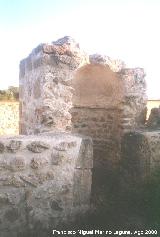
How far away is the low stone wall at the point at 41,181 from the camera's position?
3.72 meters

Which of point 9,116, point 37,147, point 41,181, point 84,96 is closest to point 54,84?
point 37,147

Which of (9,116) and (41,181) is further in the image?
(9,116)

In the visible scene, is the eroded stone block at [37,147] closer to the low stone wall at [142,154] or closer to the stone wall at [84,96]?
the stone wall at [84,96]

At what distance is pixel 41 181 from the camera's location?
3873 mm

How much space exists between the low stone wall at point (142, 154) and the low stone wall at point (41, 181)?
119 centimetres

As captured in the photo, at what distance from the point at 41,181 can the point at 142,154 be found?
73.8 inches

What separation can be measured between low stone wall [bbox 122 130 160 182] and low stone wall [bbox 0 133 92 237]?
1.19 metres

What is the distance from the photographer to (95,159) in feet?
21.5

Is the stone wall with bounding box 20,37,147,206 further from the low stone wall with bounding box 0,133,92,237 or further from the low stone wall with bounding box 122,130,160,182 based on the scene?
the low stone wall with bounding box 0,133,92,237

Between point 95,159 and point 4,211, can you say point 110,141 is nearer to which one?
point 95,159

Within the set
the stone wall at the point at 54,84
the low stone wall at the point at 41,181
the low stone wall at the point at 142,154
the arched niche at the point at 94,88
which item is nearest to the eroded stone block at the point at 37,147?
the low stone wall at the point at 41,181

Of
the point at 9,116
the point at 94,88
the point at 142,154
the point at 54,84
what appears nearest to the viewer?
the point at 54,84

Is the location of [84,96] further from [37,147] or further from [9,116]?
[9,116]

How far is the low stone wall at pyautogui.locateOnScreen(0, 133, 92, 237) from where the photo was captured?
3.72 m
